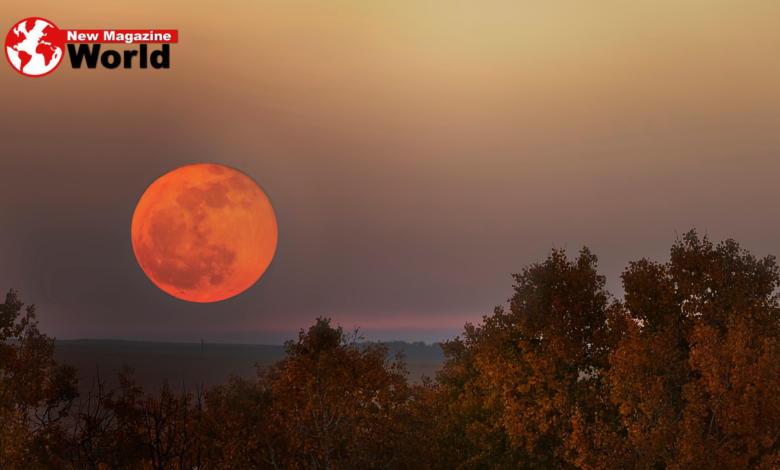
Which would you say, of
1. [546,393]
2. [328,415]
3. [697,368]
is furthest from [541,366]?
[328,415]

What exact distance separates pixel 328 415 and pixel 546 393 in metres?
13.2

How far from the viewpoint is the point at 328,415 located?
36.5 m

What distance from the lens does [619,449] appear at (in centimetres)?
3416

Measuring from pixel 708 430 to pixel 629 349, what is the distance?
5437mm

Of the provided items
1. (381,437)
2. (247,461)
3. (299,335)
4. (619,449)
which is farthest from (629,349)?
(247,461)

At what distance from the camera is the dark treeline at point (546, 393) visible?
32.9 metres

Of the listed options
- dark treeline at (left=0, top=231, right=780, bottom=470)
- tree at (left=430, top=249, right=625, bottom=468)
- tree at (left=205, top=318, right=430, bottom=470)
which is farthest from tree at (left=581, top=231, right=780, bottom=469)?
tree at (left=205, top=318, right=430, bottom=470)

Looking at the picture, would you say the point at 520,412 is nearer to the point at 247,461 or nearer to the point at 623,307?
the point at 623,307

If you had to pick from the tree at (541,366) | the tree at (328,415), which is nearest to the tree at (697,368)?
the tree at (541,366)

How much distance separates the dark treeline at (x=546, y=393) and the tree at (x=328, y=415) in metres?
0.09

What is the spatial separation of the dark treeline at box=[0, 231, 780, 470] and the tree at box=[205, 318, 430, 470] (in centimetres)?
9

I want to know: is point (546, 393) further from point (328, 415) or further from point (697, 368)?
point (328, 415)

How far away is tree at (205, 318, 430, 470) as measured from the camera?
36.2m

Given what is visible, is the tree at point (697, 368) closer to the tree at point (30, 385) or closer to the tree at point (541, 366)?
the tree at point (541, 366)
